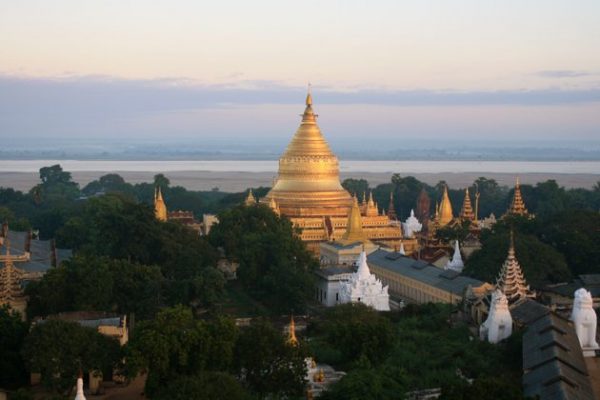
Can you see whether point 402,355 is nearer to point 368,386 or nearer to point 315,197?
point 368,386

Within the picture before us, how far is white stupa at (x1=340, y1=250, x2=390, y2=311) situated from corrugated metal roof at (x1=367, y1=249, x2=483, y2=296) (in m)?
2.35

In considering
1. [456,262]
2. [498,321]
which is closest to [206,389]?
[498,321]

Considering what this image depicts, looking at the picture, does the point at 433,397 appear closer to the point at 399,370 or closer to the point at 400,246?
the point at 399,370

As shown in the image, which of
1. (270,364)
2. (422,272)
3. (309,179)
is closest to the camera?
(270,364)

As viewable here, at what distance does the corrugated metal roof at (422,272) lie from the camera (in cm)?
4419

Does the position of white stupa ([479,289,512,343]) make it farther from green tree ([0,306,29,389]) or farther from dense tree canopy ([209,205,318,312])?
green tree ([0,306,29,389])

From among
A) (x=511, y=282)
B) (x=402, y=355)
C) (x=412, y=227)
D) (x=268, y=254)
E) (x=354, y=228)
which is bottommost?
(x=412, y=227)

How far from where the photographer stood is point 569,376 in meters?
29.0

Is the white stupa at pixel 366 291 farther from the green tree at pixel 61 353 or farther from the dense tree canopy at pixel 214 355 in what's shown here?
the green tree at pixel 61 353

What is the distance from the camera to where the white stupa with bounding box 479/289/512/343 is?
3631 centimetres

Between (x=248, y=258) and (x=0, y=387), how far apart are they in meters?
17.9

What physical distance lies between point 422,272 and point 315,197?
673 inches

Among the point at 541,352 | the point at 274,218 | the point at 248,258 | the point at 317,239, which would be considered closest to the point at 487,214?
the point at 317,239

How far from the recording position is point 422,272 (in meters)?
48.8
